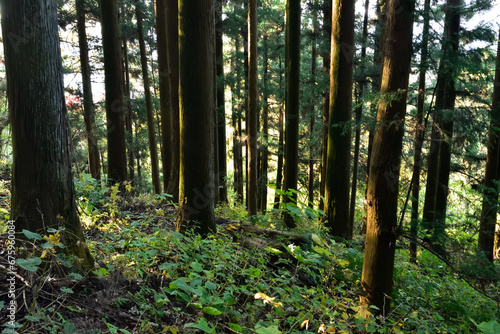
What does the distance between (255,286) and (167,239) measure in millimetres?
1502

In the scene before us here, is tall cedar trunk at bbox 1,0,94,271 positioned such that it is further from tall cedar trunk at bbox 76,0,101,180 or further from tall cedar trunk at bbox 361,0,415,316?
tall cedar trunk at bbox 76,0,101,180

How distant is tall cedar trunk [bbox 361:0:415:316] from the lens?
3.52 metres

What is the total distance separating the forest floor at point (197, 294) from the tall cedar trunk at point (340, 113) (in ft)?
5.38

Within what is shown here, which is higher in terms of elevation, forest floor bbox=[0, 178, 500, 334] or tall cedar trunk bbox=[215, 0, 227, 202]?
tall cedar trunk bbox=[215, 0, 227, 202]

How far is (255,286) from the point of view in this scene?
3.59 m

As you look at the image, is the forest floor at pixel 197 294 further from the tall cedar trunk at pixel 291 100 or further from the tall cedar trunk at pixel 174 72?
the tall cedar trunk at pixel 291 100

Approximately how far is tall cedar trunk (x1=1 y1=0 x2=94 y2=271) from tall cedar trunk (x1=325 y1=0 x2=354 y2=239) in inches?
222

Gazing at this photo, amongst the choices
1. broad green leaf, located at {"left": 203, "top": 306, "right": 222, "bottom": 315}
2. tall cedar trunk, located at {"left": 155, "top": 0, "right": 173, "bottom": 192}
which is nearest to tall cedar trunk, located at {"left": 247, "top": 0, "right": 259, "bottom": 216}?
tall cedar trunk, located at {"left": 155, "top": 0, "right": 173, "bottom": 192}

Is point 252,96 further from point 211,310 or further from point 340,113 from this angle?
point 211,310

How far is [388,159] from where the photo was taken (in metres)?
3.68

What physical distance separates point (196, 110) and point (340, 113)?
3.91 metres

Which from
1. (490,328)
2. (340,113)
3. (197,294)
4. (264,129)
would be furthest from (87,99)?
(490,328)

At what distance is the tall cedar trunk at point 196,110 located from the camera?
452cm

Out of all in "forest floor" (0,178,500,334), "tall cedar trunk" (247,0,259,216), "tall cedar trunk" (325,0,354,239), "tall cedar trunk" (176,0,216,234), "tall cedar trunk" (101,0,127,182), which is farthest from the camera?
"tall cedar trunk" (247,0,259,216)
